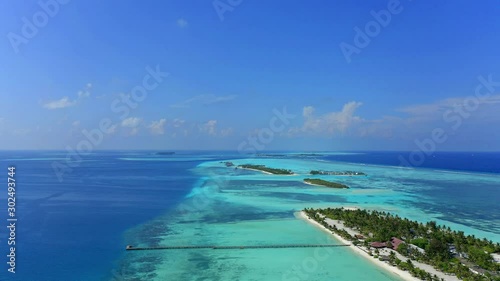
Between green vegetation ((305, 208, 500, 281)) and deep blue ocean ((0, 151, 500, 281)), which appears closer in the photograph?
green vegetation ((305, 208, 500, 281))

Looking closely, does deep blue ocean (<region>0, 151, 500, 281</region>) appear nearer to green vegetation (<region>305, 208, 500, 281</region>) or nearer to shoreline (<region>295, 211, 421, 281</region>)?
shoreline (<region>295, 211, 421, 281</region>)

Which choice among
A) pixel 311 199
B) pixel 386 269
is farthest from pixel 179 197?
pixel 386 269

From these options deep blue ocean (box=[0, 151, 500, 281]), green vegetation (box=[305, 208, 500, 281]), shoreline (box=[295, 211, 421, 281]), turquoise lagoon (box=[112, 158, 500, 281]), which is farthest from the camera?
deep blue ocean (box=[0, 151, 500, 281])

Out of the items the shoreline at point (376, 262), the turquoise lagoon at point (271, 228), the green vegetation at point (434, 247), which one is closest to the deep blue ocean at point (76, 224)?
the turquoise lagoon at point (271, 228)

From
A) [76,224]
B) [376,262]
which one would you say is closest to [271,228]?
[376,262]

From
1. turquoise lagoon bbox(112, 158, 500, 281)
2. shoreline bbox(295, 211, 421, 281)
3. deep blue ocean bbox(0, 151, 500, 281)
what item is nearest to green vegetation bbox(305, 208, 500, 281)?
shoreline bbox(295, 211, 421, 281)

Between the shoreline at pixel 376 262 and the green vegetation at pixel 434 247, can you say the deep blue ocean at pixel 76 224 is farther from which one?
the green vegetation at pixel 434 247

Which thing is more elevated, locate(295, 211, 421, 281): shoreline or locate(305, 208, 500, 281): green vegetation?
locate(305, 208, 500, 281): green vegetation

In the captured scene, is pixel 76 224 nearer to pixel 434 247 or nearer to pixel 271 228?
pixel 271 228
